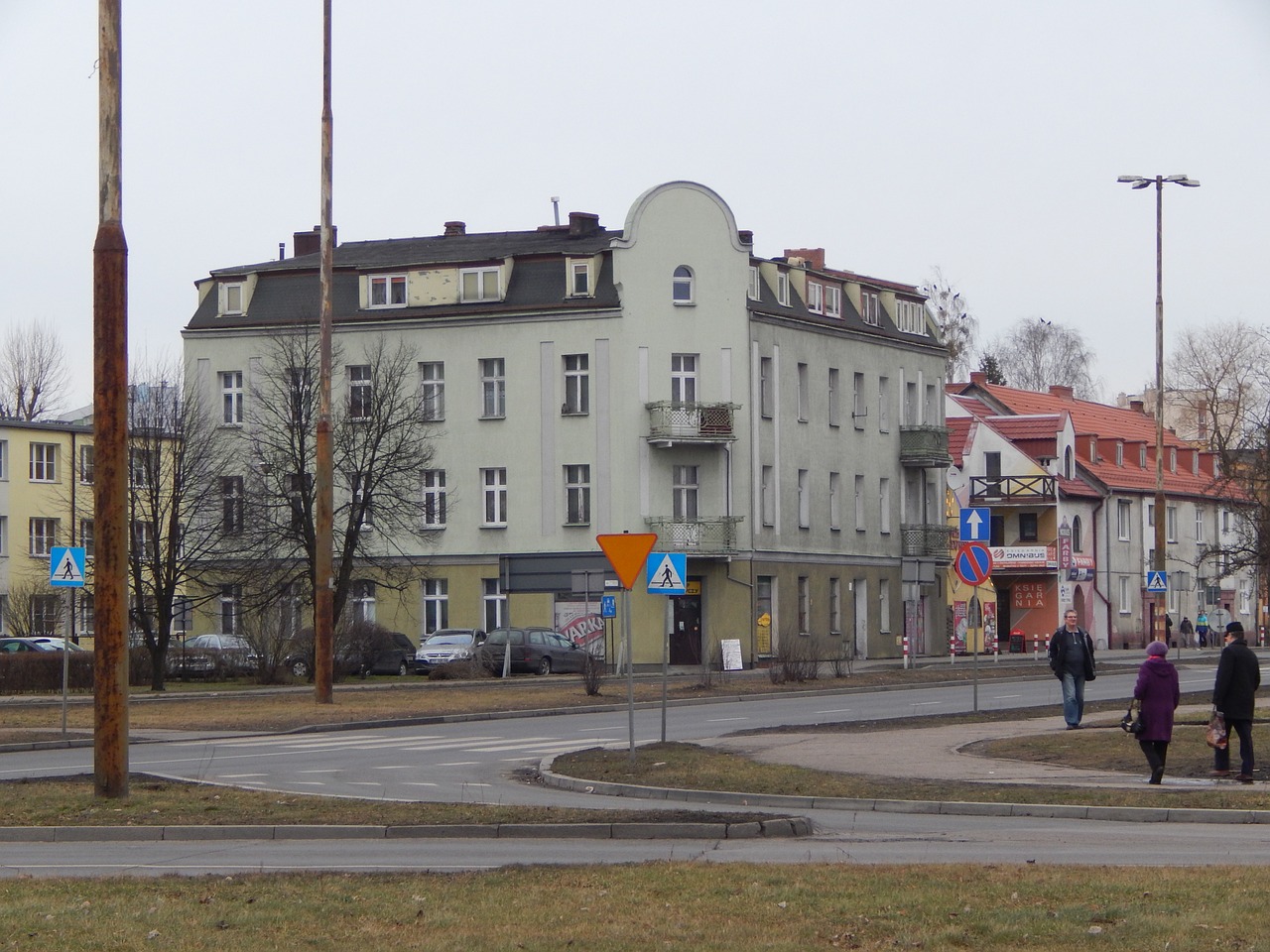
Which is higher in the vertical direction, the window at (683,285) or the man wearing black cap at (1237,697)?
the window at (683,285)

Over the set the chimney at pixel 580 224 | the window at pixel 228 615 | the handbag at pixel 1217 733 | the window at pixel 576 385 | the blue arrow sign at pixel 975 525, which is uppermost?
the chimney at pixel 580 224

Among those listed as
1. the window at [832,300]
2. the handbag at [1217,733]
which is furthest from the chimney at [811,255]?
the handbag at [1217,733]

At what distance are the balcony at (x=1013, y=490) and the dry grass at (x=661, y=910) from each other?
64421mm

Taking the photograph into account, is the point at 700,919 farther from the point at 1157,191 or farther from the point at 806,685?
the point at 1157,191

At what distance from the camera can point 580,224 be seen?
6506 centimetres

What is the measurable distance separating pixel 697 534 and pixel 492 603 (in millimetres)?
7137

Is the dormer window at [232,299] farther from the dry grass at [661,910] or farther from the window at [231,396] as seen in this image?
the dry grass at [661,910]

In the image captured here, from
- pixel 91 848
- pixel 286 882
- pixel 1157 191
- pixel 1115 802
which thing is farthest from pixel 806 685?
pixel 286 882

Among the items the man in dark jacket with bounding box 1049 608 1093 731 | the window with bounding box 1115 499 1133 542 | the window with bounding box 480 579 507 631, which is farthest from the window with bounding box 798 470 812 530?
the man in dark jacket with bounding box 1049 608 1093 731

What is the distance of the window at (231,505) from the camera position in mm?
53719

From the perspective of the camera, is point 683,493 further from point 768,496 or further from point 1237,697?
point 1237,697

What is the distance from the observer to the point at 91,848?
15.0 meters

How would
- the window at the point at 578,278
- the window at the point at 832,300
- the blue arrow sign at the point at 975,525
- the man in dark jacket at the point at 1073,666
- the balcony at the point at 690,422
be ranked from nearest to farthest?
the man in dark jacket at the point at 1073,666
the blue arrow sign at the point at 975,525
the balcony at the point at 690,422
the window at the point at 578,278
the window at the point at 832,300

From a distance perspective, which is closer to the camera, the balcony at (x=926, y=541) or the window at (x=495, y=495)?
the window at (x=495, y=495)
